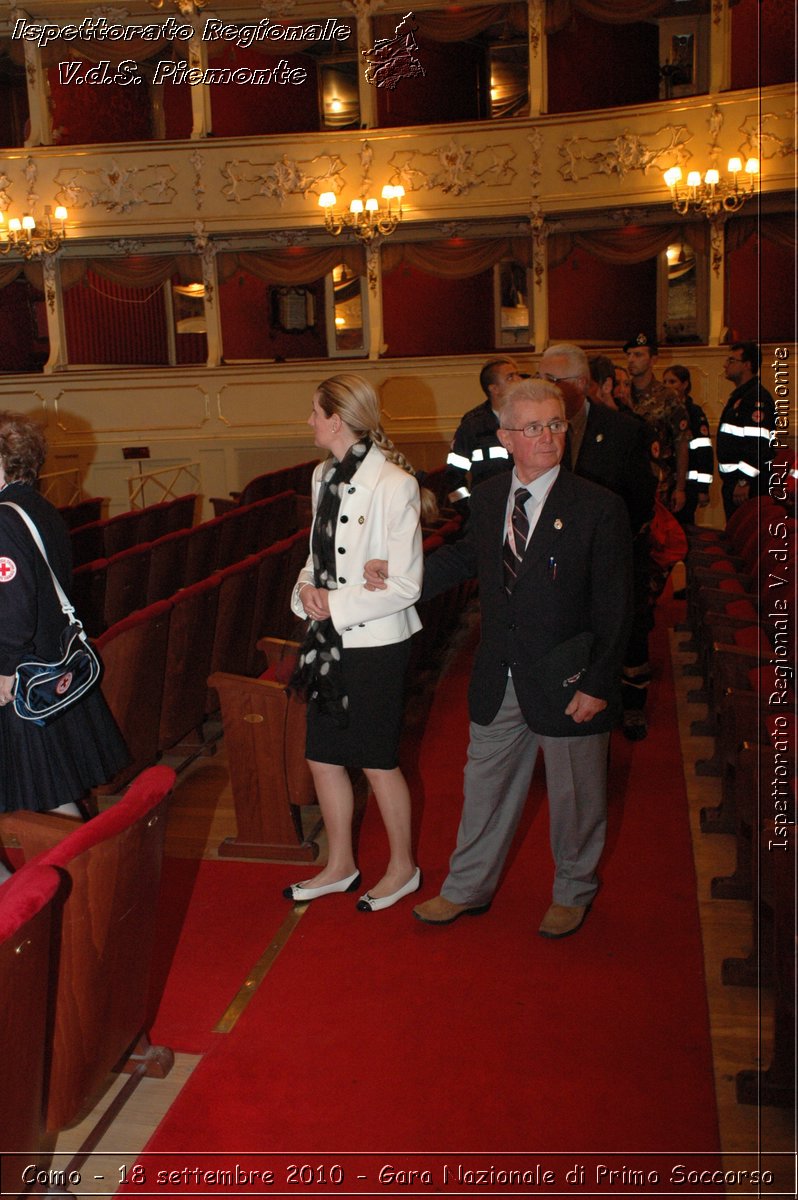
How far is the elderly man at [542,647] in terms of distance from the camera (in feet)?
9.84

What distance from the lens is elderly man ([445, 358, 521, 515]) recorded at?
16.4 feet

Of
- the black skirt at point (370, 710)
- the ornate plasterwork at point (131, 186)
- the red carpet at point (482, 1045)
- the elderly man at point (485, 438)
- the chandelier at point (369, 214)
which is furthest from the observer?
the ornate plasterwork at point (131, 186)

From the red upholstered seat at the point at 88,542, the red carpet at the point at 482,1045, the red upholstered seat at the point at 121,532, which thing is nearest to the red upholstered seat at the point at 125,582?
the red upholstered seat at the point at 88,542

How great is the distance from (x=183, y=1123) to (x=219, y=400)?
36.8 ft

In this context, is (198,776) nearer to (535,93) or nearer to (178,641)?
(178,641)

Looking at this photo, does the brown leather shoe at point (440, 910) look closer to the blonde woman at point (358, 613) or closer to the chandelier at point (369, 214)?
the blonde woman at point (358, 613)

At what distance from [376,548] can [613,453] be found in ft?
4.72

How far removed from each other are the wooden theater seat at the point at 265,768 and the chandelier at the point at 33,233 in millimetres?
10378

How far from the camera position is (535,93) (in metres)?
12.1

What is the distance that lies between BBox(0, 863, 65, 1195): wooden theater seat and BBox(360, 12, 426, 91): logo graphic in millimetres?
12643

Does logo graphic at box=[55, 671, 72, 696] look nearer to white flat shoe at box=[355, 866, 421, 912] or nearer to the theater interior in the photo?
the theater interior

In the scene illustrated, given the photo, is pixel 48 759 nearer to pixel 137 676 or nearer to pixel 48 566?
pixel 48 566

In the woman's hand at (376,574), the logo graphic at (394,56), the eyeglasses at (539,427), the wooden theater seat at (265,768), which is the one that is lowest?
the wooden theater seat at (265,768)

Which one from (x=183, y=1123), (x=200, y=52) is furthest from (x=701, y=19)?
(x=183, y=1123)
